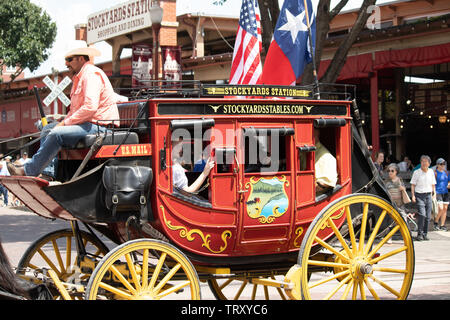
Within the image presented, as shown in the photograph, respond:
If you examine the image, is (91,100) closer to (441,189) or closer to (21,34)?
(441,189)

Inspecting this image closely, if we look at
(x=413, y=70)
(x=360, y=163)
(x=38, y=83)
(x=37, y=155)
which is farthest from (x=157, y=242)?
(x=38, y=83)

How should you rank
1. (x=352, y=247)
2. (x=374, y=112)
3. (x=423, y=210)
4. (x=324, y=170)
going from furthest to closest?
(x=374, y=112) → (x=423, y=210) → (x=324, y=170) → (x=352, y=247)

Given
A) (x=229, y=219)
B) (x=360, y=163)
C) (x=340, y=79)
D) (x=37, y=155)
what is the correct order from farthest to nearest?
(x=340, y=79) → (x=360, y=163) → (x=229, y=219) → (x=37, y=155)

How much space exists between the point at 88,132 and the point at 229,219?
1.42 meters

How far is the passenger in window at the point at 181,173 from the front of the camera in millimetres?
6039

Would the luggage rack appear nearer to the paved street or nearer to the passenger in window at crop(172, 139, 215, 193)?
the passenger in window at crop(172, 139, 215, 193)

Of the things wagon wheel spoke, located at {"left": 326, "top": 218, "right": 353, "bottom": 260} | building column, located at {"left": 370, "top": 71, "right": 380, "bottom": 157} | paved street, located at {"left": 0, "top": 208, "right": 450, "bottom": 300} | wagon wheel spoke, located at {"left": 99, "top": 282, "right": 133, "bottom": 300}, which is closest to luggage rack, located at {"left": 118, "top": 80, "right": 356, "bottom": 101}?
wagon wheel spoke, located at {"left": 326, "top": 218, "right": 353, "bottom": 260}

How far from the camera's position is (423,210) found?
14773mm

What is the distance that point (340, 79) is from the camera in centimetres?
2134

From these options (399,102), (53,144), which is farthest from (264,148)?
(399,102)

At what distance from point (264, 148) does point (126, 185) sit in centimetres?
145

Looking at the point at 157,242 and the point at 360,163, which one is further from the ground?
the point at 360,163

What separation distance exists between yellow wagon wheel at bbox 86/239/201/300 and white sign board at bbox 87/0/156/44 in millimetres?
23624

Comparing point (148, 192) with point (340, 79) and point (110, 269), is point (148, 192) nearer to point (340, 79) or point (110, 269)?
point (110, 269)
